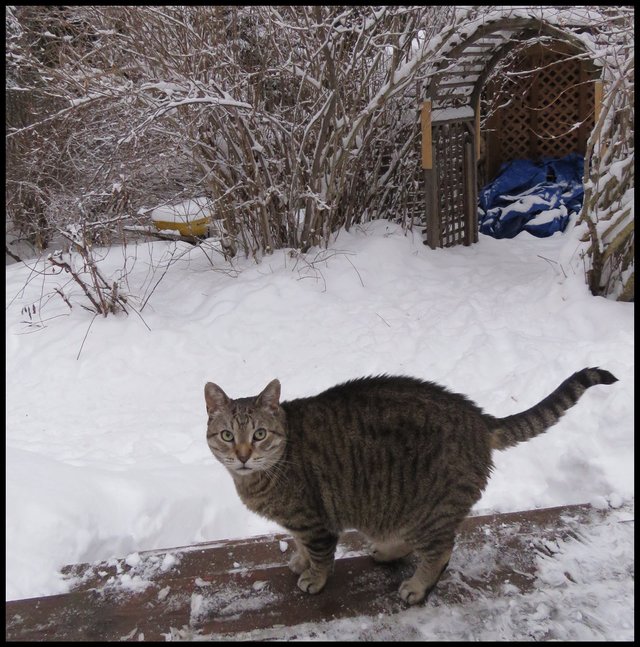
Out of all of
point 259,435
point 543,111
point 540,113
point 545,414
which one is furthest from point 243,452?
point 543,111

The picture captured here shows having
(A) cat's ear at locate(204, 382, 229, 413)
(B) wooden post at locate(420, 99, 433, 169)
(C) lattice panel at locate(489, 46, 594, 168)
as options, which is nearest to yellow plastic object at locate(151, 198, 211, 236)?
(B) wooden post at locate(420, 99, 433, 169)

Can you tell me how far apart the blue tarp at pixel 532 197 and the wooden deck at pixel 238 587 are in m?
5.59

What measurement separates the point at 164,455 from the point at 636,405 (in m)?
2.45

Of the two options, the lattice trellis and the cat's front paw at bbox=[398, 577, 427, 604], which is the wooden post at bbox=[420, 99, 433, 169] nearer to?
the lattice trellis

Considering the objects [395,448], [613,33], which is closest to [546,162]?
[613,33]

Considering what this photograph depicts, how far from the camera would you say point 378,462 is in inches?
87.7

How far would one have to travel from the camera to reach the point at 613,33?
457 cm

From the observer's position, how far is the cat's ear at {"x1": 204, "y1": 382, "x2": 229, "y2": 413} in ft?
7.44

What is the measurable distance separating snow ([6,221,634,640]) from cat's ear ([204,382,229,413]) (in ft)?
2.13

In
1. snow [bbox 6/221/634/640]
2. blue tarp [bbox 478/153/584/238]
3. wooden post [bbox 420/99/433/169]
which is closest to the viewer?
snow [bbox 6/221/634/640]

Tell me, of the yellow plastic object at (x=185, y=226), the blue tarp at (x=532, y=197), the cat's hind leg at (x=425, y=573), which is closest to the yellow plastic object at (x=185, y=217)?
the yellow plastic object at (x=185, y=226)

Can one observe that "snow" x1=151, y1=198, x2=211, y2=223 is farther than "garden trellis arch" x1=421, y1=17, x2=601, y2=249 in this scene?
Yes

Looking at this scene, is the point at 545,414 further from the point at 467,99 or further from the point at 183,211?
the point at 467,99

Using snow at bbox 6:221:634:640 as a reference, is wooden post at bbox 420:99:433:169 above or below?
above
